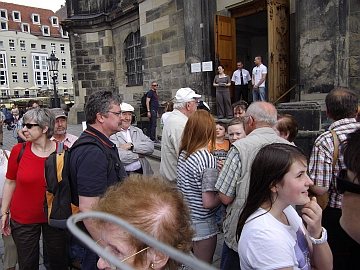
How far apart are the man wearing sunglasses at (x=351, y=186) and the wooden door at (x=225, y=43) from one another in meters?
9.05

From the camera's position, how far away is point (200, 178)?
2.70 meters

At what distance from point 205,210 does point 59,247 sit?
1356mm

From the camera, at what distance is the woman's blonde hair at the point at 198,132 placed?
278 cm

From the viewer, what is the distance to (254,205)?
1737 mm

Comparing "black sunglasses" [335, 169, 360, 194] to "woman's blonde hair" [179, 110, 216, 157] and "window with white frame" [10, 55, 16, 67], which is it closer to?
"woman's blonde hair" [179, 110, 216, 157]

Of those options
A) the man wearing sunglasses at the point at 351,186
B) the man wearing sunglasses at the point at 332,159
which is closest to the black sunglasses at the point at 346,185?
the man wearing sunglasses at the point at 351,186

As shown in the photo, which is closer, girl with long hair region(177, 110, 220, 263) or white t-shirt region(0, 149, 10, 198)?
girl with long hair region(177, 110, 220, 263)

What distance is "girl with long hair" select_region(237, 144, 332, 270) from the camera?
1.59 metres

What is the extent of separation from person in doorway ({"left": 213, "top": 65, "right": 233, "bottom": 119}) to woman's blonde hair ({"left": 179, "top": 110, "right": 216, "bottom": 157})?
670 cm

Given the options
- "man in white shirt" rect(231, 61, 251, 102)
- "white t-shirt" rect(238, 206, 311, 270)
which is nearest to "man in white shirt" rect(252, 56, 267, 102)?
"man in white shirt" rect(231, 61, 251, 102)

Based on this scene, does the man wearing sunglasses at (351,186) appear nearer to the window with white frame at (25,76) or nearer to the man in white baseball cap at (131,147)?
the man in white baseball cap at (131,147)

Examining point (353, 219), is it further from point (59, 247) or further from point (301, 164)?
point (59, 247)

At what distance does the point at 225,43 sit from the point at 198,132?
7939mm

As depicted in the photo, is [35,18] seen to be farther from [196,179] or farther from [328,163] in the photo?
[328,163]
